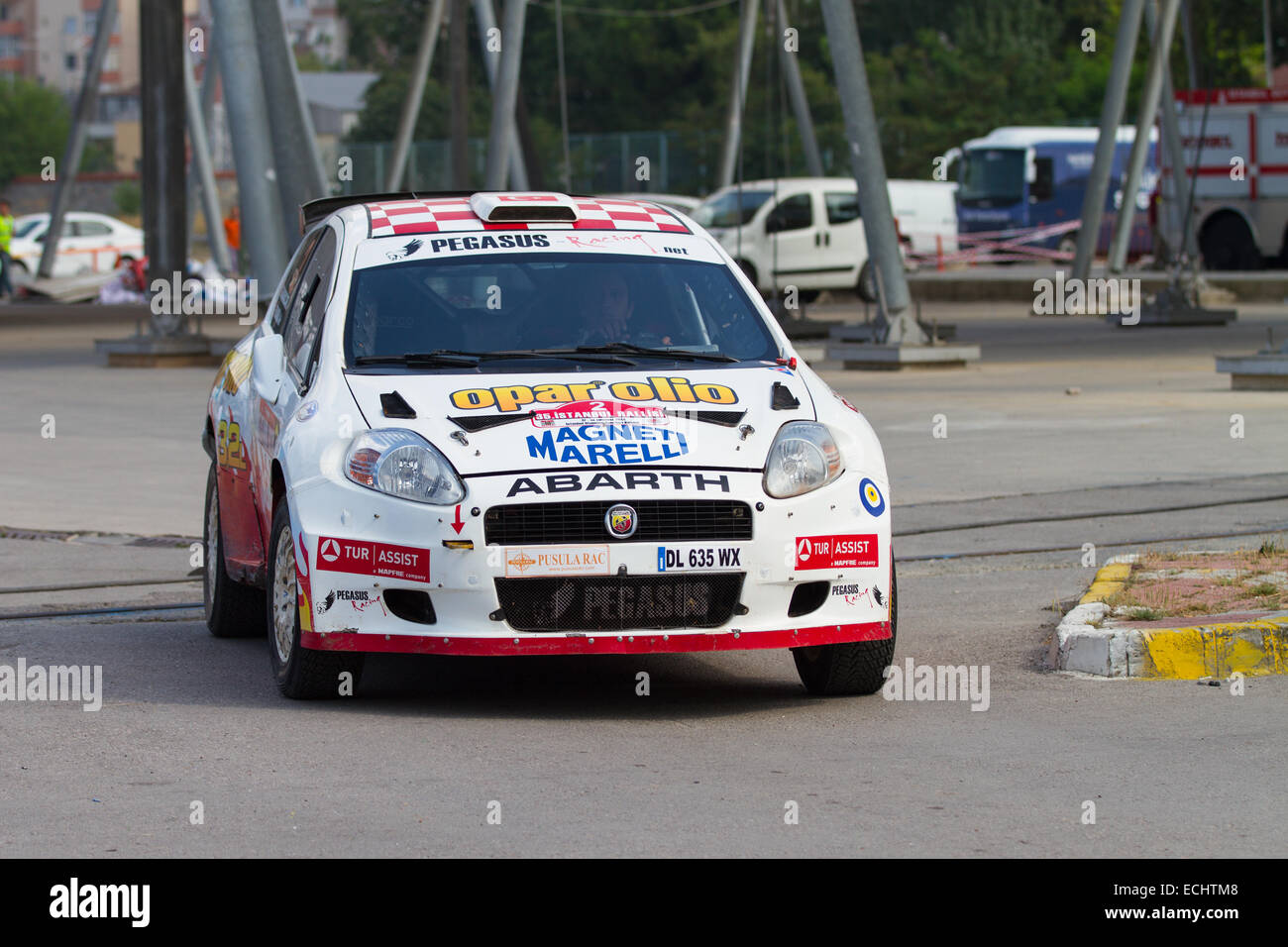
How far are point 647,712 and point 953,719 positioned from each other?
999 mm

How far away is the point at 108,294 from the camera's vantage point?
41625mm

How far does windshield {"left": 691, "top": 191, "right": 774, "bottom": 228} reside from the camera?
3856 centimetres

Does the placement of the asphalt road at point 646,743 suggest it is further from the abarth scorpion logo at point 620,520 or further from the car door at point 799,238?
the car door at point 799,238

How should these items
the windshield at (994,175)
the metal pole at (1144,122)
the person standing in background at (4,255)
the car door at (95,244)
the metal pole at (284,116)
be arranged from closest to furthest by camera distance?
the metal pole at (284,116), the metal pole at (1144,122), the person standing in background at (4,255), the car door at (95,244), the windshield at (994,175)

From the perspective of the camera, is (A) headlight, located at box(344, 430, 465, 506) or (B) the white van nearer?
(A) headlight, located at box(344, 430, 465, 506)

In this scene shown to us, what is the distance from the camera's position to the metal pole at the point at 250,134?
22453 mm

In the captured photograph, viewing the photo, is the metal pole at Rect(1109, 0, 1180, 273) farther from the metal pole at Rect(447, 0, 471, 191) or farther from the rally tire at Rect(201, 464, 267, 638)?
the rally tire at Rect(201, 464, 267, 638)

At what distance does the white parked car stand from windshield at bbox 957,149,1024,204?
21.3m

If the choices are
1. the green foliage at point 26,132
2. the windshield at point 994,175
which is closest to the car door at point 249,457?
the windshield at point 994,175

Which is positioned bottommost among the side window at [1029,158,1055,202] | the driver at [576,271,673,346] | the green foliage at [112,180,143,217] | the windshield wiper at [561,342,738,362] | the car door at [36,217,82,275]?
the green foliage at [112,180,143,217]

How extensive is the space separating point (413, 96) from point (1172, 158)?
13681 mm

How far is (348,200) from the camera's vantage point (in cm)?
939

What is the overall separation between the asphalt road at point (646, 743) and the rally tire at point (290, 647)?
9 cm

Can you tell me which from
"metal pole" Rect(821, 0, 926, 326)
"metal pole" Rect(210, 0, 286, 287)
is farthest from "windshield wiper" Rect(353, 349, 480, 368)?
"metal pole" Rect(821, 0, 926, 326)
